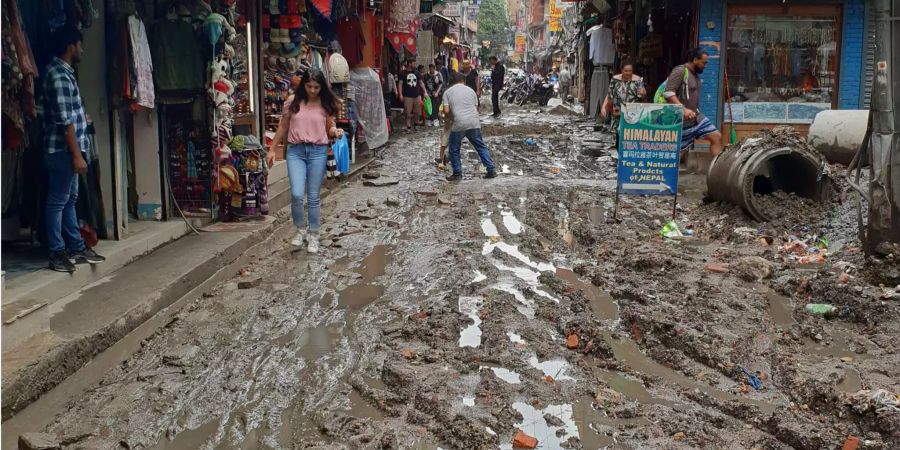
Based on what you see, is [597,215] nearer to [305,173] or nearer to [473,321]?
[305,173]

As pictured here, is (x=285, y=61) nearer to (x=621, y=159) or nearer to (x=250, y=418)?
(x=621, y=159)

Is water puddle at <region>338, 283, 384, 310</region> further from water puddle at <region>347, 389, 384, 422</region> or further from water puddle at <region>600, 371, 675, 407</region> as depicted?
water puddle at <region>600, 371, 675, 407</region>

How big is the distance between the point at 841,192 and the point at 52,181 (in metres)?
8.92

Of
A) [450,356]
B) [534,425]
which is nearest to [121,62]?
[450,356]

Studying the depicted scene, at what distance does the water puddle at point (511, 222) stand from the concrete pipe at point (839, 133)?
5110 millimetres

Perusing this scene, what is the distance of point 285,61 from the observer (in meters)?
13.2

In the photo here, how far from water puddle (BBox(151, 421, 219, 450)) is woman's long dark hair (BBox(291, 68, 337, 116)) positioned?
15.7ft

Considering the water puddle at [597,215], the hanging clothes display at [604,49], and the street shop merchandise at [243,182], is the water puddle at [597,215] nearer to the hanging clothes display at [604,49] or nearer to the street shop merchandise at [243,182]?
the street shop merchandise at [243,182]

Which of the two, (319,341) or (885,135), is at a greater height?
(885,135)

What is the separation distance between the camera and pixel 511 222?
1025 centimetres

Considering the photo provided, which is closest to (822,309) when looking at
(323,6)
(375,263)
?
(375,263)

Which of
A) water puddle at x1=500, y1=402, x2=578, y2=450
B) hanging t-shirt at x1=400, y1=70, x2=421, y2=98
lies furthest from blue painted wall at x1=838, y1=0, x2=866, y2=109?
water puddle at x1=500, y1=402, x2=578, y2=450

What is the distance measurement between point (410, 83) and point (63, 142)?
18.5 m

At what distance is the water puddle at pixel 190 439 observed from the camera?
168 inches
